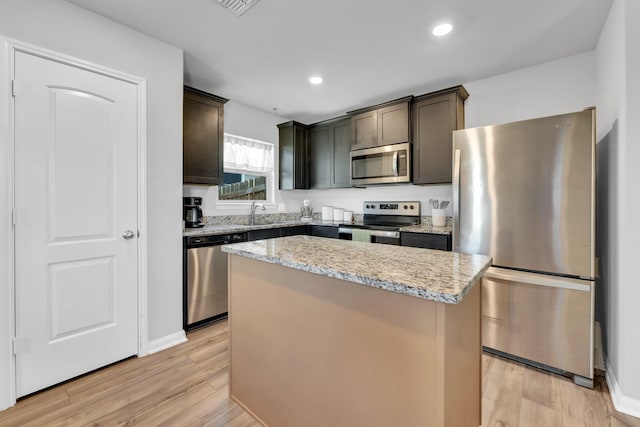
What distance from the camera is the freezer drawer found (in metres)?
1.89

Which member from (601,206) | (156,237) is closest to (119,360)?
(156,237)

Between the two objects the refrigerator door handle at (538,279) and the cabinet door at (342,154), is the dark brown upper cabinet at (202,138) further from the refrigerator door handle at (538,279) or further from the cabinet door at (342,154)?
the refrigerator door handle at (538,279)

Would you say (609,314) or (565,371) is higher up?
(609,314)

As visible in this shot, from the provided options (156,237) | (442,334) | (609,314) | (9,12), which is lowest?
(609,314)

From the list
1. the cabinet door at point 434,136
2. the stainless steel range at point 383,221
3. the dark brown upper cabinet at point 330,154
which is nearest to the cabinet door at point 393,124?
the cabinet door at point 434,136

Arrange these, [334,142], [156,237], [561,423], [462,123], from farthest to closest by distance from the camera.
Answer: [334,142]
[462,123]
[156,237]
[561,423]

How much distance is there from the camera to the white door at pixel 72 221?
67.8 inches

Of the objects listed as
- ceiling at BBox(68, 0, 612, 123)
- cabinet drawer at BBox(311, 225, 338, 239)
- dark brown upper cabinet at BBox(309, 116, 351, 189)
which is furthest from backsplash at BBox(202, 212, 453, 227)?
ceiling at BBox(68, 0, 612, 123)

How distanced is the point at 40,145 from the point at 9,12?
30.3 inches

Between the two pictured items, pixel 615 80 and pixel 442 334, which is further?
pixel 615 80

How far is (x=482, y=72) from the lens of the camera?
282cm

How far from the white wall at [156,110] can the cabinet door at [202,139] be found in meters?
0.46

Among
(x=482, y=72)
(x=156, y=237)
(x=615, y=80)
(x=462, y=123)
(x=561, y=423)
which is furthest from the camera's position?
(x=462, y=123)

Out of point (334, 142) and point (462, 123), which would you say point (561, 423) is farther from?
point (334, 142)
